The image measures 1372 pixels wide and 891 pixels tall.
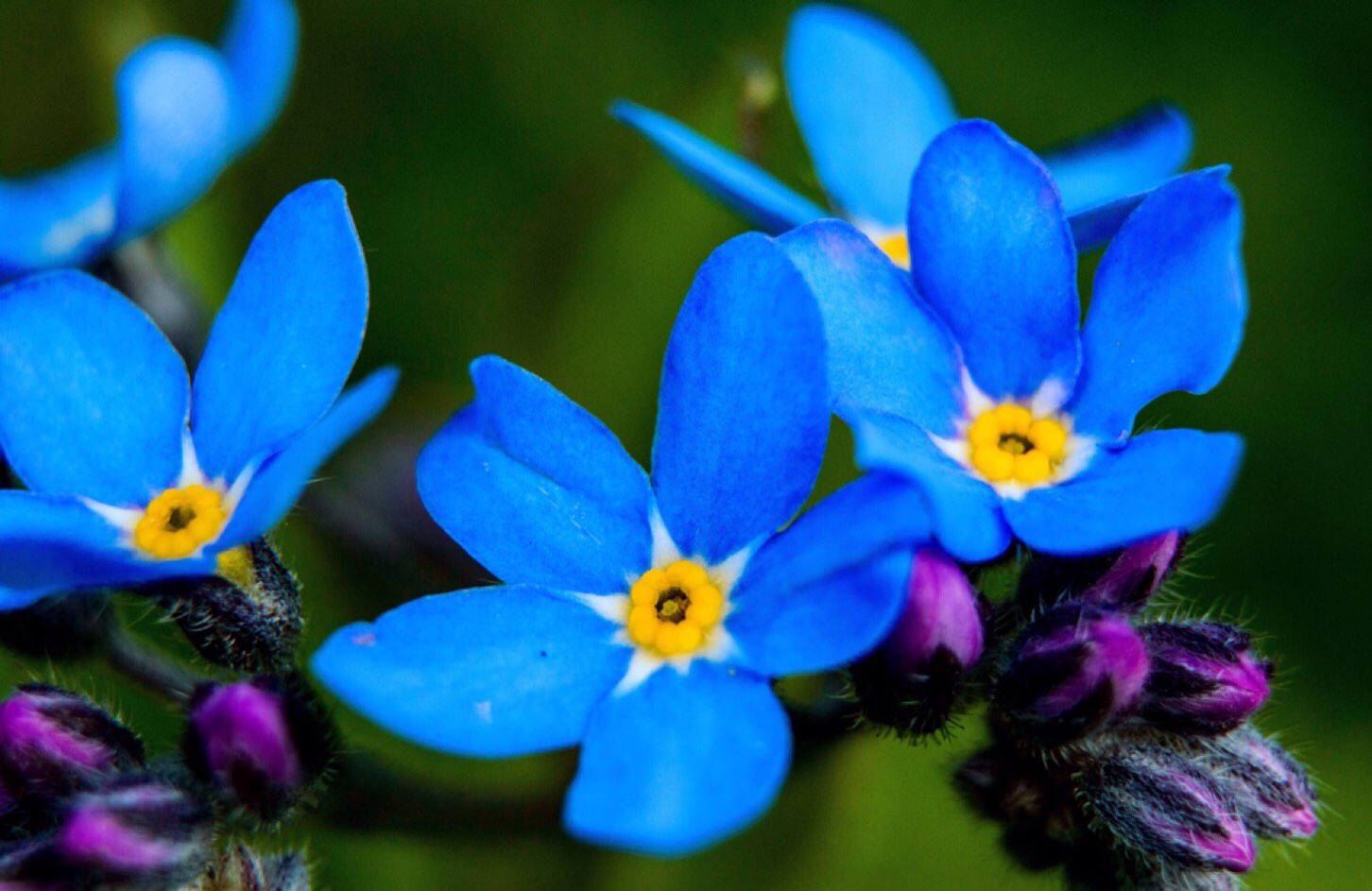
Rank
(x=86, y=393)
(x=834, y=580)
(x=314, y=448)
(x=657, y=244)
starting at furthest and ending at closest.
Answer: (x=657, y=244) → (x=86, y=393) → (x=834, y=580) → (x=314, y=448)

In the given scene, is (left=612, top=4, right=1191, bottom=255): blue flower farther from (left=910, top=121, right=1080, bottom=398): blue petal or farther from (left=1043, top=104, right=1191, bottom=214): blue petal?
(left=910, top=121, right=1080, bottom=398): blue petal

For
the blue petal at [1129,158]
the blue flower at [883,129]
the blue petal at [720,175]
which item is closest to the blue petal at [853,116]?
the blue flower at [883,129]

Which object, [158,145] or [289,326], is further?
[158,145]

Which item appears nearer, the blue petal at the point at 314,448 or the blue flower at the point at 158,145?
the blue petal at the point at 314,448

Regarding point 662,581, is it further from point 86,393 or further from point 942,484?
point 86,393

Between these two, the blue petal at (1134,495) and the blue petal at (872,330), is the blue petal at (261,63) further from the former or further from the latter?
the blue petal at (1134,495)

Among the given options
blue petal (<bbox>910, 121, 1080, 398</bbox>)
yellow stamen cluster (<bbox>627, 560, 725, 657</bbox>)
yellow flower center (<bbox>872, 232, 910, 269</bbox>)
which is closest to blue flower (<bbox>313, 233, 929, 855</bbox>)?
yellow stamen cluster (<bbox>627, 560, 725, 657</bbox>)

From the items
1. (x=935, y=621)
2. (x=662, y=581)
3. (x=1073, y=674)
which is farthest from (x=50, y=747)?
(x=1073, y=674)

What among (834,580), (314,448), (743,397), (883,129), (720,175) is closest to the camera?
(314,448)
